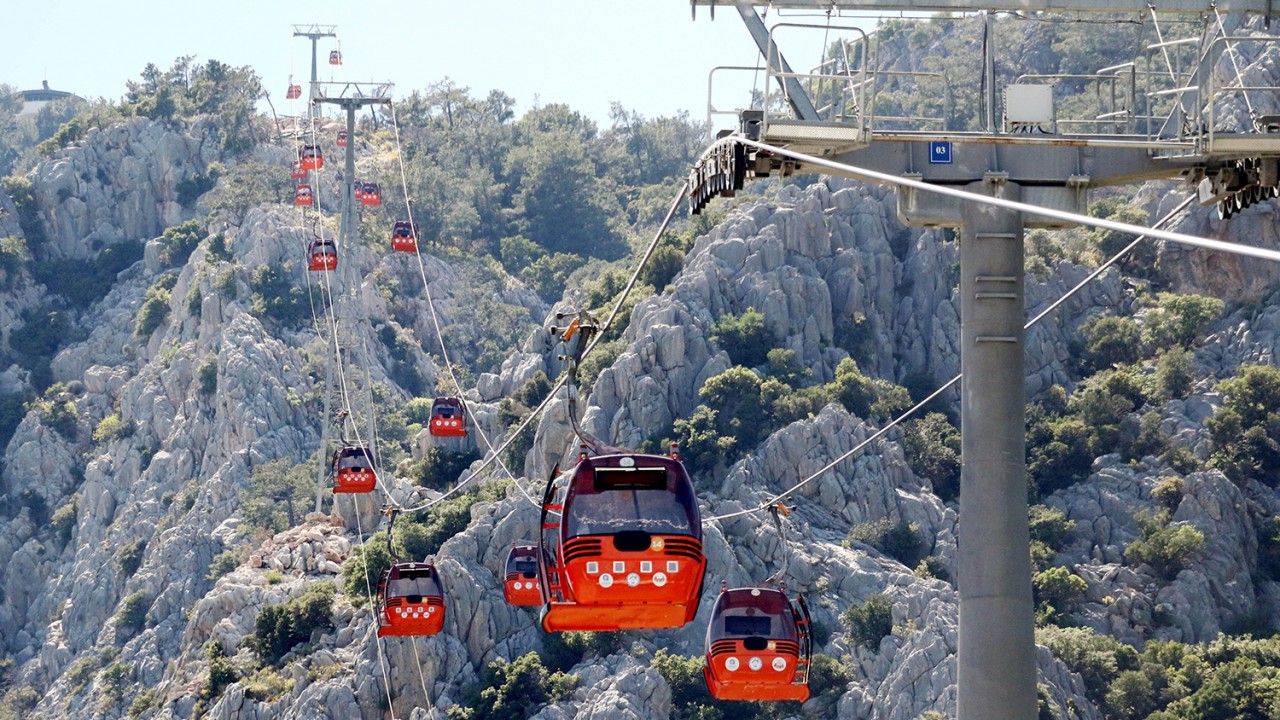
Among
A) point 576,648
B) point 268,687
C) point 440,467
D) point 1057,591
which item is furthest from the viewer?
point 440,467

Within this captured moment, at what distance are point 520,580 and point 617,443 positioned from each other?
24.7 meters

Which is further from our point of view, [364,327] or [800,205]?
[364,327]

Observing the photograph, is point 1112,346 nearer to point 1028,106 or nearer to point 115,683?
point 115,683

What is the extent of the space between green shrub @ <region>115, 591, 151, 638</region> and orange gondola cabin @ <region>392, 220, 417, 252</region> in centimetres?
2049

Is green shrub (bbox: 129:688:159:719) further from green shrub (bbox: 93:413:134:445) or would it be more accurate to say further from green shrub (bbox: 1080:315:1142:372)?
green shrub (bbox: 1080:315:1142:372)

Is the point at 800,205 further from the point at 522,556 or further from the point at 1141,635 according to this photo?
the point at 522,556

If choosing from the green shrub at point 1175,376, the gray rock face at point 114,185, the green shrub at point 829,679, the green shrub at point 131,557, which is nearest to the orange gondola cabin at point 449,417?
the green shrub at point 829,679

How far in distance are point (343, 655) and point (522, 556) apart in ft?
69.3

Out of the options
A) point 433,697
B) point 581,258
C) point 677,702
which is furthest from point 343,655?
point 581,258

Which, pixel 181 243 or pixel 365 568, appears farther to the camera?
pixel 181 243

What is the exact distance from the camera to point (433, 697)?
7325 cm

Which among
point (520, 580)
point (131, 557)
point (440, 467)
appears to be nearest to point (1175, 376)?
point (440, 467)

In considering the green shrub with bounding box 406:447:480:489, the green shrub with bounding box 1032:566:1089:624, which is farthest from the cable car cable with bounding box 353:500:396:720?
the green shrub with bounding box 1032:566:1089:624

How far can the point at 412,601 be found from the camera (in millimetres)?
53375
